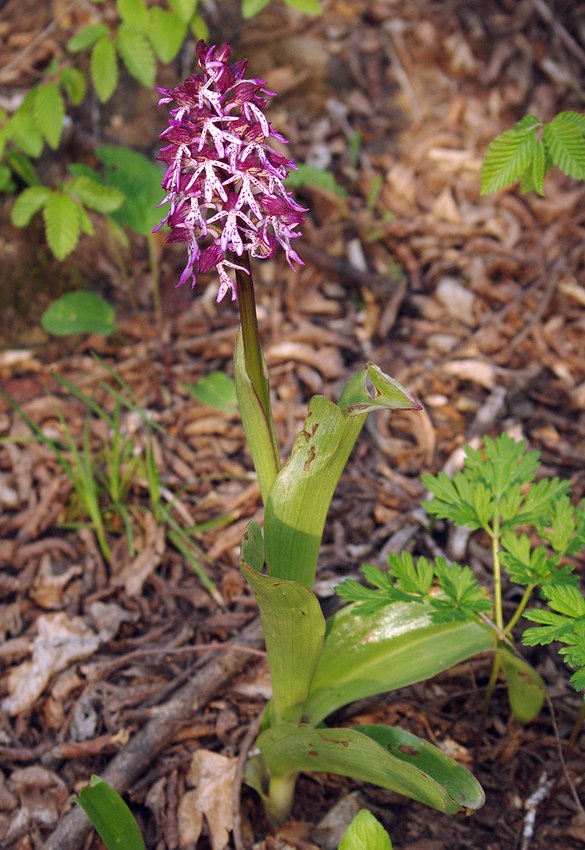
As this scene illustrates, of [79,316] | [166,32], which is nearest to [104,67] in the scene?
[166,32]

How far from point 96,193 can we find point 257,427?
1389 millimetres

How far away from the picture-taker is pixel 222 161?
1.46 meters

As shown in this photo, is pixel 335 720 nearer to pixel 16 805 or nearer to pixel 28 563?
pixel 16 805

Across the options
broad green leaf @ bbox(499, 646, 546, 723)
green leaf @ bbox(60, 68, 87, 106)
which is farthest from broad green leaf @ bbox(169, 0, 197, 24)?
broad green leaf @ bbox(499, 646, 546, 723)

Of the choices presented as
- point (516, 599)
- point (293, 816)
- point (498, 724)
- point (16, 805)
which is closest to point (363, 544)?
point (516, 599)

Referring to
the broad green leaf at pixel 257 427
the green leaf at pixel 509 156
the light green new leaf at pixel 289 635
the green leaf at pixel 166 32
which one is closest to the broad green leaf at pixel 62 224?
the green leaf at pixel 166 32

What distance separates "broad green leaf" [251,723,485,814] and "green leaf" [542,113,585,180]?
1.32 metres

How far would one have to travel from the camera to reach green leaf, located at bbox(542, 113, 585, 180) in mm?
1815

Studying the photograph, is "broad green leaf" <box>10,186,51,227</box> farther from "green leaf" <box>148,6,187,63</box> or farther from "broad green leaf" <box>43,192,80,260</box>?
"green leaf" <box>148,6,187,63</box>

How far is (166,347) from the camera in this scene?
343cm

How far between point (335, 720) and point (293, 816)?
10.9 inches

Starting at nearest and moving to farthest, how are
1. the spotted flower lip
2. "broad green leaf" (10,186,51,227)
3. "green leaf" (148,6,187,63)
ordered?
the spotted flower lip, "green leaf" (148,6,187,63), "broad green leaf" (10,186,51,227)

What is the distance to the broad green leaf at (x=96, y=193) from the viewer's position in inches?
108

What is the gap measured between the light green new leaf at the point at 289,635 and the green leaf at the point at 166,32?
186 cm
